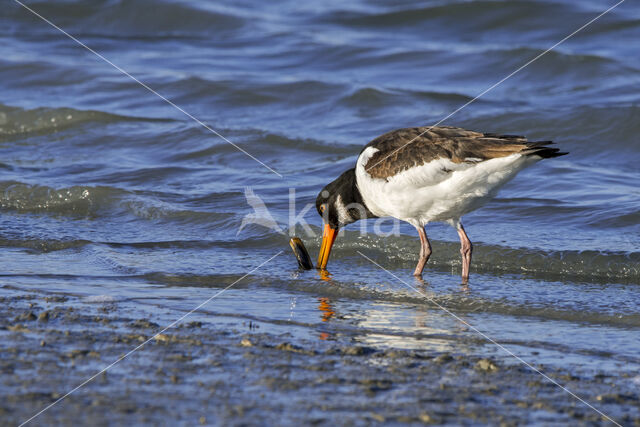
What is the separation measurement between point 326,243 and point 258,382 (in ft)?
11.2

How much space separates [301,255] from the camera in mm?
6711

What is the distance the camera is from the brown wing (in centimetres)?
581

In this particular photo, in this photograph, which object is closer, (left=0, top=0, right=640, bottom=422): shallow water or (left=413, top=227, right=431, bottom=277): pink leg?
(left=0, top=0, right=640, bottom=422): shallow water

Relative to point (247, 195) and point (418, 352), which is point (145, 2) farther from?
point (418, 352)

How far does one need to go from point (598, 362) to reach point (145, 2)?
1542 cm

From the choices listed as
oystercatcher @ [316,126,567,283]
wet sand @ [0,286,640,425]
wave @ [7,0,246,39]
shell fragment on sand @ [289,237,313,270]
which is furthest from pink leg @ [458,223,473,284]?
wave @ [7,0,246,39]

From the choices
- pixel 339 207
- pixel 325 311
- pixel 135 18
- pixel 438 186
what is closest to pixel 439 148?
pixel 438 186

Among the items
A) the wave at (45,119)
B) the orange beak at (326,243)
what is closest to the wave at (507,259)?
the orange beak at (326,243)

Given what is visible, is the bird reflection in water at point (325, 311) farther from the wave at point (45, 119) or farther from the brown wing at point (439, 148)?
the wave at point (45, 119)

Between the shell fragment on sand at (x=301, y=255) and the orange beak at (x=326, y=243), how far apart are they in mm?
126

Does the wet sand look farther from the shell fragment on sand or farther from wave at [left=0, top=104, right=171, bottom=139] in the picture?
wave at [left=0, top=104, right=171, bottom=139]

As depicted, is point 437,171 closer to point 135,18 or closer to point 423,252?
point 423,252

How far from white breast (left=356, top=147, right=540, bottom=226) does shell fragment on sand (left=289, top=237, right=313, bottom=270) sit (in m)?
0.71

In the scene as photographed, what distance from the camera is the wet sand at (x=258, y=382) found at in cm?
336
